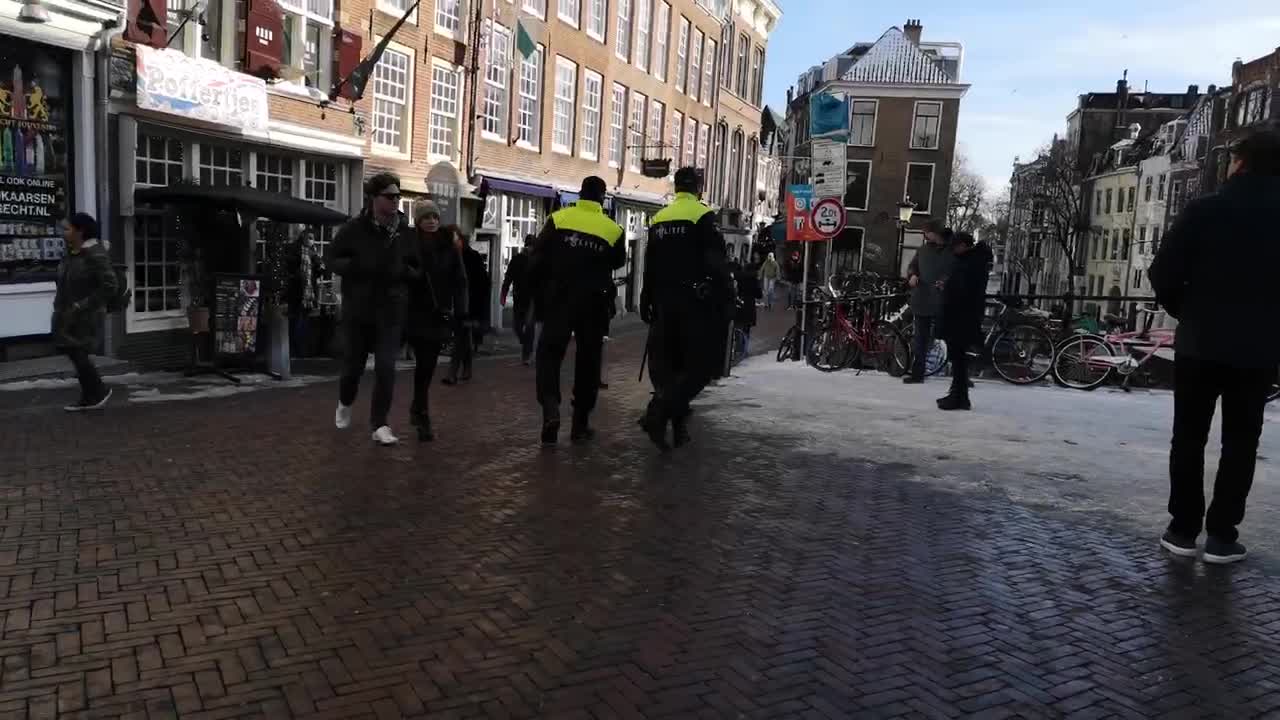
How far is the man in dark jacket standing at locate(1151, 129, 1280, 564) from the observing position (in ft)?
15.0

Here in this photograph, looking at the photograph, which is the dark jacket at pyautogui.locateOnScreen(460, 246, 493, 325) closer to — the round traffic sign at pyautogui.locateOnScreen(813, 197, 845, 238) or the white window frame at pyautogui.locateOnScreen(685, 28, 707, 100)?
the round traffic sign at pyautogui.locateOnScreen(813, 197, 845, 238)

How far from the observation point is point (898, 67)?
54.5 metres

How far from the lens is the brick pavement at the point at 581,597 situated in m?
3.25

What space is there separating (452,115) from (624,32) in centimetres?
1033

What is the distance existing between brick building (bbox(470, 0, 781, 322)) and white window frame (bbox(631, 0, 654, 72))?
37mm

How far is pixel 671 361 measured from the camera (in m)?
7.14

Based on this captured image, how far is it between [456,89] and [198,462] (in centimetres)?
1470

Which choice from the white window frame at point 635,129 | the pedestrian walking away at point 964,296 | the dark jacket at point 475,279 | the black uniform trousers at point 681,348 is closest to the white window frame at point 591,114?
the white window frame at point 635,129

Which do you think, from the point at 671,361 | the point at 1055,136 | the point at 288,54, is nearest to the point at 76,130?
the point at 288,54

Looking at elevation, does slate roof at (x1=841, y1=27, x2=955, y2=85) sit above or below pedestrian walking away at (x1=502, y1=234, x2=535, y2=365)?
above

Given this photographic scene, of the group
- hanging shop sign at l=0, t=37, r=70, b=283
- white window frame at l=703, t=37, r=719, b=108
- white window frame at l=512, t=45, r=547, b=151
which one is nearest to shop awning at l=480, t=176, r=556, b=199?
white window frame at l=512, t=45, r=547, b=151

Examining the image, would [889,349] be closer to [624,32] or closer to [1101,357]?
[1101,357]

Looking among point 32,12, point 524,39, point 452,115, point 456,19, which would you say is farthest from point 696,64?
point 32,12

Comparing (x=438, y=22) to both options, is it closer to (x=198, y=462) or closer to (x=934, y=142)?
(x=198, y=462)
